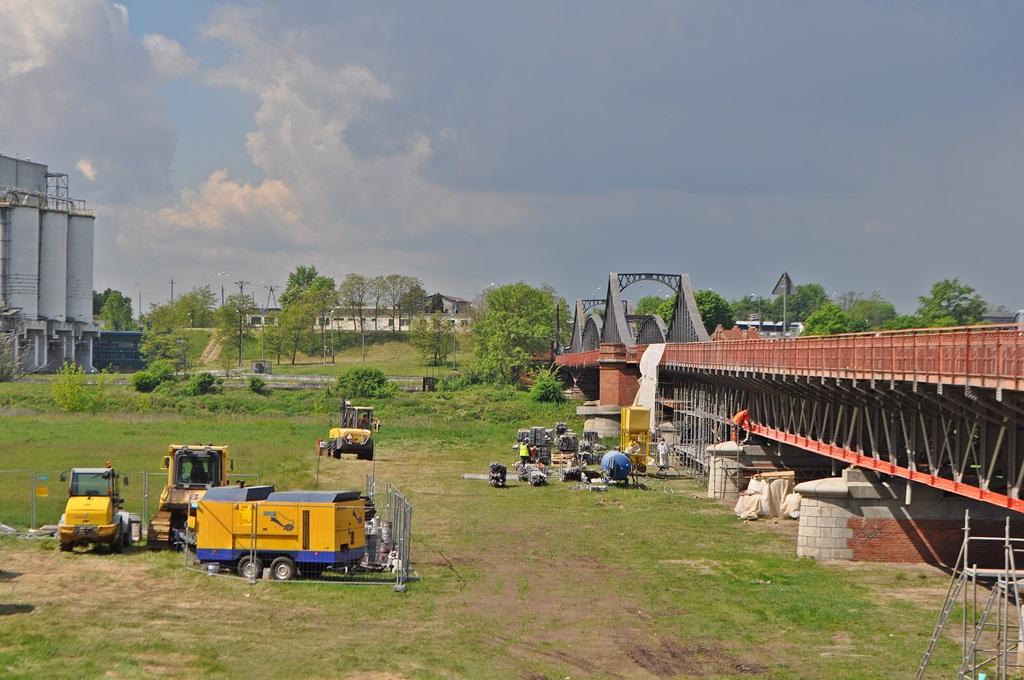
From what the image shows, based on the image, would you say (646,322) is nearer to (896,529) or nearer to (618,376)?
(618,376)

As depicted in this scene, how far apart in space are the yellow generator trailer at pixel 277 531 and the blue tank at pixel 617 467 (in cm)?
2506

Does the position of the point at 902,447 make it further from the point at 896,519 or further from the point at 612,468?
the point at 612,468

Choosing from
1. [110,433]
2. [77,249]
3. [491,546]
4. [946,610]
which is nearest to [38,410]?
[110,433]

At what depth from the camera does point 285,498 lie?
91.1 ft

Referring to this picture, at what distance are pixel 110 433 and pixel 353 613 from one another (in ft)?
171

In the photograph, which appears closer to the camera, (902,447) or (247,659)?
(247,659)

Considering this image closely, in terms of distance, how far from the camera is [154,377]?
11494 cm

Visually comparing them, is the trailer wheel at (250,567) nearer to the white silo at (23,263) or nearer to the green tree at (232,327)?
the white silo at (23,263)

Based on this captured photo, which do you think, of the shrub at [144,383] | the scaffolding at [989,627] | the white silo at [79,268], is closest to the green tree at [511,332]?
the shrub at [144,383]

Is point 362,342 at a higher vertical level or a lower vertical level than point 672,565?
higher

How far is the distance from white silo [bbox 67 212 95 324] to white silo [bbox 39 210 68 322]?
117 centimetres

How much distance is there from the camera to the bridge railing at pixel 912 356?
74.7 ft

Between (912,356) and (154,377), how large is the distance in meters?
98.8

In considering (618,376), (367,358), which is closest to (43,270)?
(367,358)
